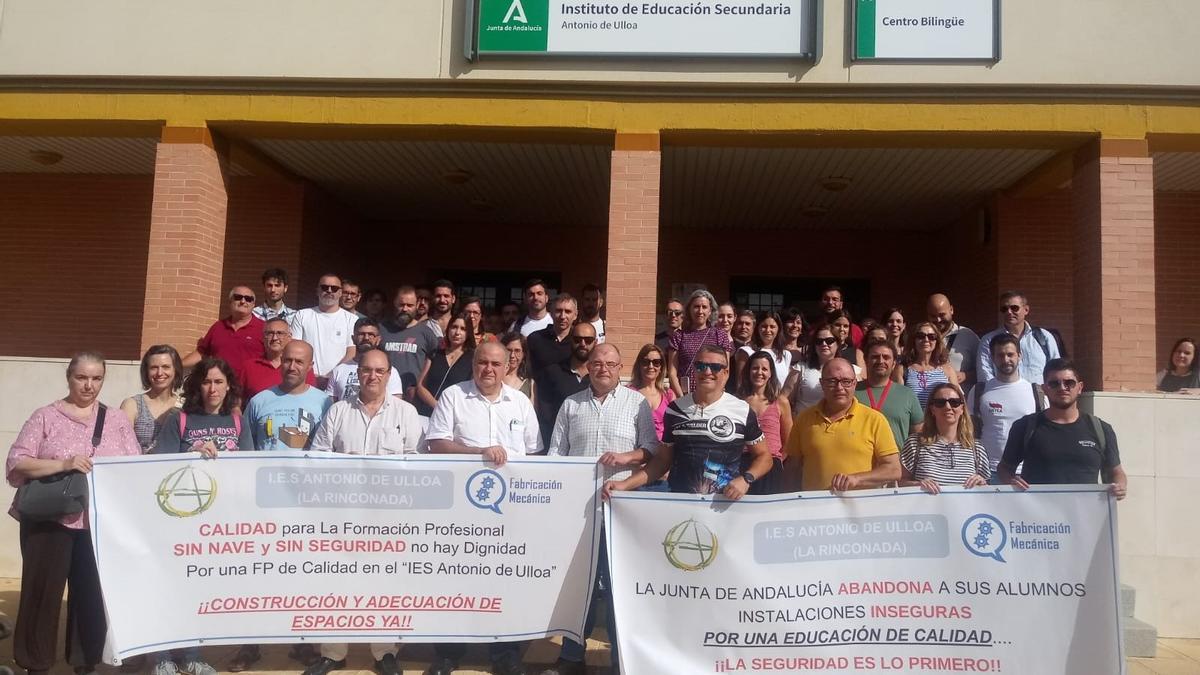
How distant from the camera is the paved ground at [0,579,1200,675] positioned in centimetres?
511

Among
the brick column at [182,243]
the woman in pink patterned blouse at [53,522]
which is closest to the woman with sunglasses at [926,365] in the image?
the woman in pink patterned blouse at [53,522]

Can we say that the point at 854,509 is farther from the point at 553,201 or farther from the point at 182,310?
the point at 553,201

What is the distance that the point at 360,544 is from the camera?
4852 mm

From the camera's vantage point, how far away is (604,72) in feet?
25.3

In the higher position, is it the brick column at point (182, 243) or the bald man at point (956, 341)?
the brick column at point (182, 243)

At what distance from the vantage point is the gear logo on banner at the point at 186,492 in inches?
189

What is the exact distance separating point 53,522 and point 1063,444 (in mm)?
5425

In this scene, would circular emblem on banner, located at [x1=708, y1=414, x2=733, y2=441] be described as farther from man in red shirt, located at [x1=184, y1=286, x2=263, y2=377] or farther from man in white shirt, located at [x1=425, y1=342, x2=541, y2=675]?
man in red shirt, located at [x1=184, y1=286, x2=263, y2=377]

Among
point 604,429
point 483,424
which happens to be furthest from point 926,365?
point 483,424

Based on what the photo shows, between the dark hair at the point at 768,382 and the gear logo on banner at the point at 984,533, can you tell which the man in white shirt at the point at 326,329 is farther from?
the gear logo on banner at the point at 984,533

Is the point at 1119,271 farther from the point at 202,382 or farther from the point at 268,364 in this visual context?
the point at 202,382

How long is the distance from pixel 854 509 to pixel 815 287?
7957mm

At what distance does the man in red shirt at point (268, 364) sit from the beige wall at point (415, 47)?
2856mm

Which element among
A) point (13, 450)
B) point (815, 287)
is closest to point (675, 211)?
point (815, 287)
